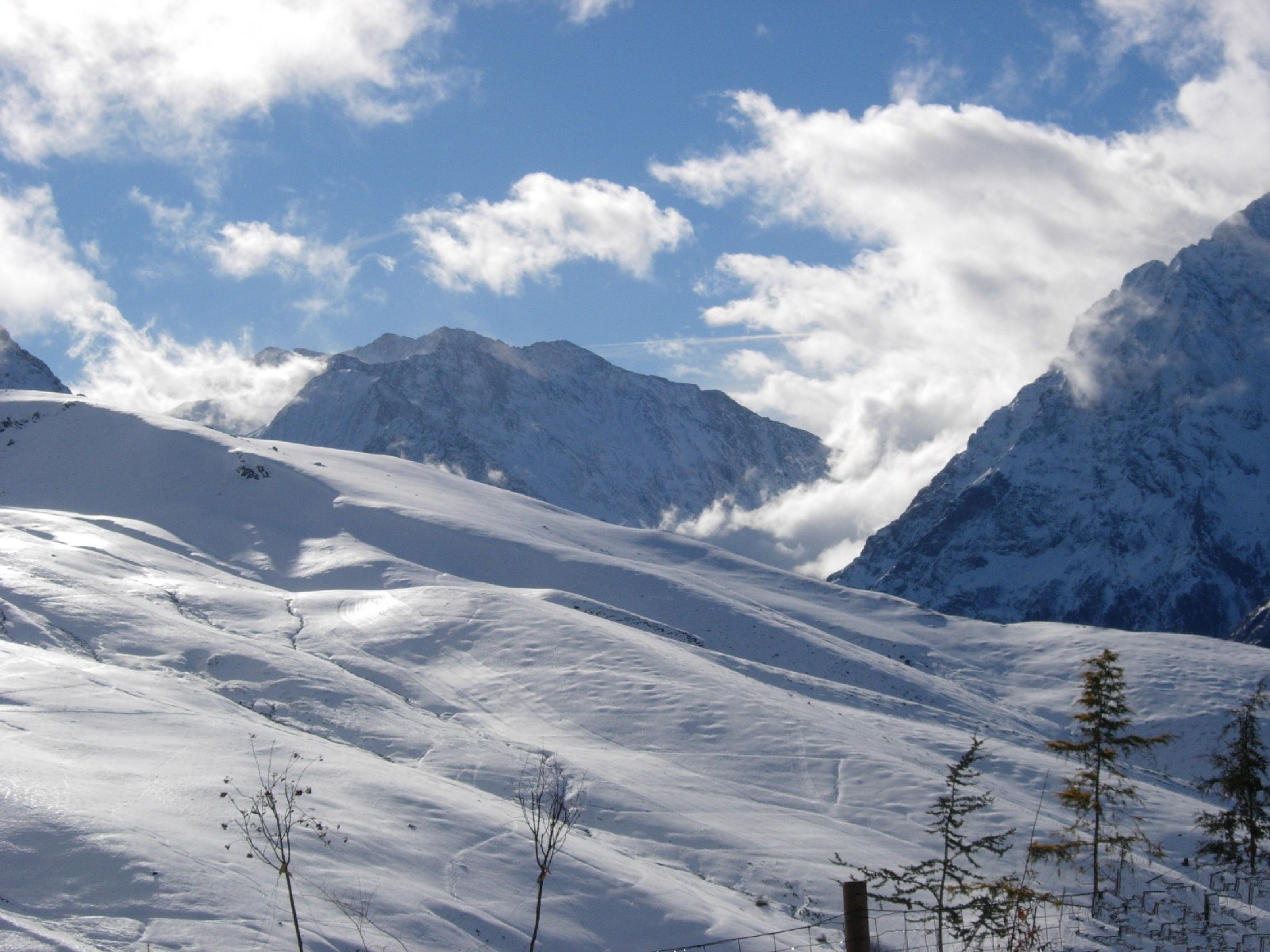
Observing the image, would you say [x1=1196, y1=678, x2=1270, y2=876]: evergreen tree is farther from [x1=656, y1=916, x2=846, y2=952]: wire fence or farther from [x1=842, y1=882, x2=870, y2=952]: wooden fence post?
[x1=842, y1=882, x2=870, y2=952]: wooden fence post

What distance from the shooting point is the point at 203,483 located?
252ft

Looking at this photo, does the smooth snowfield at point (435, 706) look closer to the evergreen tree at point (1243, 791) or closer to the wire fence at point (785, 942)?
the wire fence at point (785, 942)

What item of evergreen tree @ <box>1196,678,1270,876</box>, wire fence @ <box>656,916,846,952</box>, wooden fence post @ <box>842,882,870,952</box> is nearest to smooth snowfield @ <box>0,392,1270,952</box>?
wire fence @ <box>656,916,846,952</box>

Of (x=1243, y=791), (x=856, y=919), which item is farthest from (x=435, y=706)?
(x=856, y=919)

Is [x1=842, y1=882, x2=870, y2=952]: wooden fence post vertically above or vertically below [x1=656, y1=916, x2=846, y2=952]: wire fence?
above

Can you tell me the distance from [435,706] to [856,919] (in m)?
32.7

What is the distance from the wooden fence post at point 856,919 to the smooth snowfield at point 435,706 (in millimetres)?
11896

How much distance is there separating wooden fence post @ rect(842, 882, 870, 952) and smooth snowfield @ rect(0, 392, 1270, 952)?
39.0 ft

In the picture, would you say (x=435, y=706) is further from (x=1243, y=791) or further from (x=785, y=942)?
(x=1243, y=791)

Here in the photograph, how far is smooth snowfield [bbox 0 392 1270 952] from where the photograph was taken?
2069cm

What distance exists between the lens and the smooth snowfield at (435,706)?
20.7 metres

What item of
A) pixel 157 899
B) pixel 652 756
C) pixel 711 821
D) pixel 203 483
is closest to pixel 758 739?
pixel 652 756

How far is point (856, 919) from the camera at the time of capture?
9219 millimetres

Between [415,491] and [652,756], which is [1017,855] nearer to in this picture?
[652,756]
